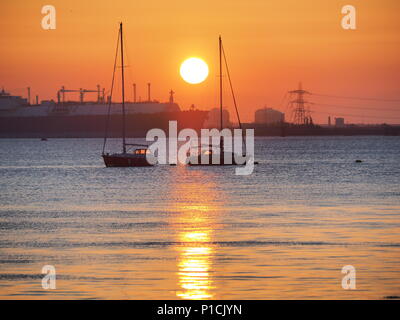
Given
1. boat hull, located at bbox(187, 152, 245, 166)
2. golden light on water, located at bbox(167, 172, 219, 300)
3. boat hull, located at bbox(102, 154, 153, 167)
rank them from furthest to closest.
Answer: boat hull, located at bbox(187, 152, 245, 166)
boat hull, located at bbox(102, 154, 153, 167)
golden light on water, located at bbox(167, 172, 219, 300)

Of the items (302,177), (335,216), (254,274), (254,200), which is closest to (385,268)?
(254,274)

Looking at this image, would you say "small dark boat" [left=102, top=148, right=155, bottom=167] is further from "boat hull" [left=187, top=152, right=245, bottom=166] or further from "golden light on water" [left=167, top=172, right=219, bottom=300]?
"golden light on water" [left=167, top=172, right=219, bottom=300]

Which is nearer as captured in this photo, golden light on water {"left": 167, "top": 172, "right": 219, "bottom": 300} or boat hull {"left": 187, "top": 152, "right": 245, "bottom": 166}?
golden light on water {"left": 167, "top": 172, "right": 219, "bottom": 300}

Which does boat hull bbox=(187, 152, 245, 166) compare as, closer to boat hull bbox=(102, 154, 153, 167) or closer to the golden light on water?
boat hull bbox=(102, 154, 153, 167)

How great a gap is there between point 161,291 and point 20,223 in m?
15.1

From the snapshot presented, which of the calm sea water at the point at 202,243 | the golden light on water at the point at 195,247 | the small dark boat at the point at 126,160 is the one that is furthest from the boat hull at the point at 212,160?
the golden light on water at the point at 195,247

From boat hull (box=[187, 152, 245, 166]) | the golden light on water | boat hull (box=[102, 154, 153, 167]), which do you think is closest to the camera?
the golden light on water

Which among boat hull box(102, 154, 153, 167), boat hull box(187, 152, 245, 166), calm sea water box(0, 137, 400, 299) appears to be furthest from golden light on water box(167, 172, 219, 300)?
boat hull box(187, 152, 245, 166)

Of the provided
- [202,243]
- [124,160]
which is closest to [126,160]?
[124,160]

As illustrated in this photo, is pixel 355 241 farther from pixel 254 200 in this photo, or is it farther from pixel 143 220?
pixel 254 200

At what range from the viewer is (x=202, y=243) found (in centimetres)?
2345

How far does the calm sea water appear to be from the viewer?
54.1 ft

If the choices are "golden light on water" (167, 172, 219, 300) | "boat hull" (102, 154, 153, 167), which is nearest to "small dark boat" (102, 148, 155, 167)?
"boat hull" (102, 154, 153, 167)

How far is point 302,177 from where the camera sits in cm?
6138
